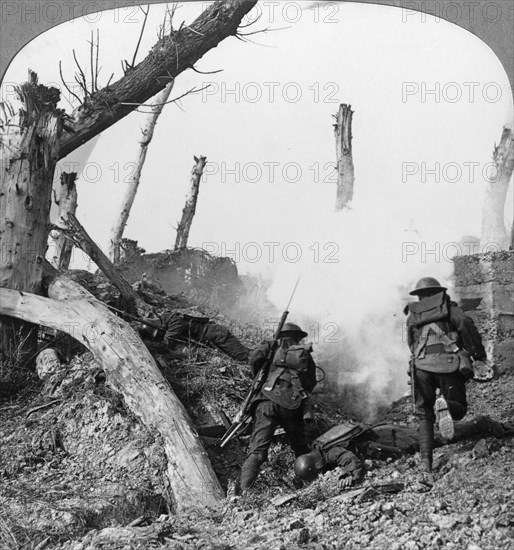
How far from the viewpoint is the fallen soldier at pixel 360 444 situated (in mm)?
7066

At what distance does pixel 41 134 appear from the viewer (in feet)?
34.2

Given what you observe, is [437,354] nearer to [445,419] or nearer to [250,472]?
[445,419]

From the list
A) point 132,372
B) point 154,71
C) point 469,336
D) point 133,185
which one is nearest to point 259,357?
→ point 132,372

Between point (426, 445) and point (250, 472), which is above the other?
point (426, 445)

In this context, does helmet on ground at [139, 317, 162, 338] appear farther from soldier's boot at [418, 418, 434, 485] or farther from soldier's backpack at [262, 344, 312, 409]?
soldier's boot at [418, 418, 434, 485]

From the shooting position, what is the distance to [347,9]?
9289 mm

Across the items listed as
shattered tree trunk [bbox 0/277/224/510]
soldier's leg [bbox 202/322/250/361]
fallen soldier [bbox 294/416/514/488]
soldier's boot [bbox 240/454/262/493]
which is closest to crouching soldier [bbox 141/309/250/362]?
soldier's leg [bbox 202/322/250/361]

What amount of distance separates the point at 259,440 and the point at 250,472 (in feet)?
1.10

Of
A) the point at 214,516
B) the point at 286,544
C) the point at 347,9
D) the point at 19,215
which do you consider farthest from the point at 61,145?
the point at 286,544

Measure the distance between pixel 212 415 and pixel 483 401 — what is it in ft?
11.3

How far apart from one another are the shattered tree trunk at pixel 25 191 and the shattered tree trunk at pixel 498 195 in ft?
22.8

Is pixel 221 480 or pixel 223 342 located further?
pixel 223 342

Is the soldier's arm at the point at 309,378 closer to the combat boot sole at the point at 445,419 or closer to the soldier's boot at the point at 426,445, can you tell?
the soldier's boot at the point at 426,445

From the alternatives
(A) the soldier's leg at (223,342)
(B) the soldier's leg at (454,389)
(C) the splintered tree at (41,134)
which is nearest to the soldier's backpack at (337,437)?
(B) the soldier's leg at (454,389)
